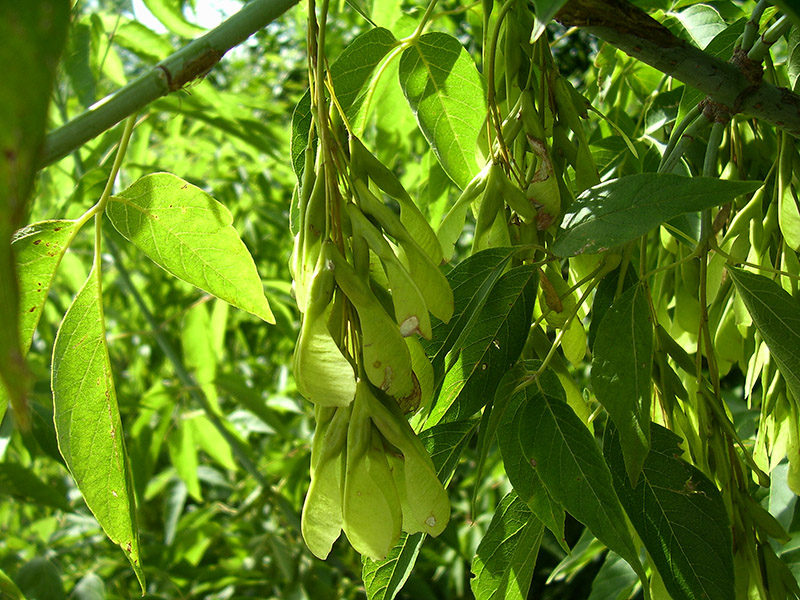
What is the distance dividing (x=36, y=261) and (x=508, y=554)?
0.37m

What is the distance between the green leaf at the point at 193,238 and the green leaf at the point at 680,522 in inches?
10.2

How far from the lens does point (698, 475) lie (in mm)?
442

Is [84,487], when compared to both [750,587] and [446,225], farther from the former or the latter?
[750,587]

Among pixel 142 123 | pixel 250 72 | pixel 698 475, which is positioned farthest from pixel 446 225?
pixel 250 72

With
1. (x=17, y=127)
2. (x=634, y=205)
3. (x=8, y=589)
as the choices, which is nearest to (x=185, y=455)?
(x=8, y=589)

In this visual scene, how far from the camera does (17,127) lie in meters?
0.16

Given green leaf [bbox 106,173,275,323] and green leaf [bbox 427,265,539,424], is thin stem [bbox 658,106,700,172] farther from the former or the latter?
green leaf [bbox 106,173,275,323]

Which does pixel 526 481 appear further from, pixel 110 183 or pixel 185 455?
pixel 185 455

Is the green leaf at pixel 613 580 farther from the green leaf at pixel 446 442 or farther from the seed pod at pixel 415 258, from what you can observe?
the seed pod at pixel 415 258

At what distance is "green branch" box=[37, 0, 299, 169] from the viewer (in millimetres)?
334

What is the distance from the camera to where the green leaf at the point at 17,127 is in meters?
0.16

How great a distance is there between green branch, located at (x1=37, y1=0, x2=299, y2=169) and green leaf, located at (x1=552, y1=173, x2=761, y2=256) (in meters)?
0.19

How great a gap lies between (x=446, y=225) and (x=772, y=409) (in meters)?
0.29

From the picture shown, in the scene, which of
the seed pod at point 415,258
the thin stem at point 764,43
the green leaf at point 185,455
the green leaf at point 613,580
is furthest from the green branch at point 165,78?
the green leaf at point 185,455
